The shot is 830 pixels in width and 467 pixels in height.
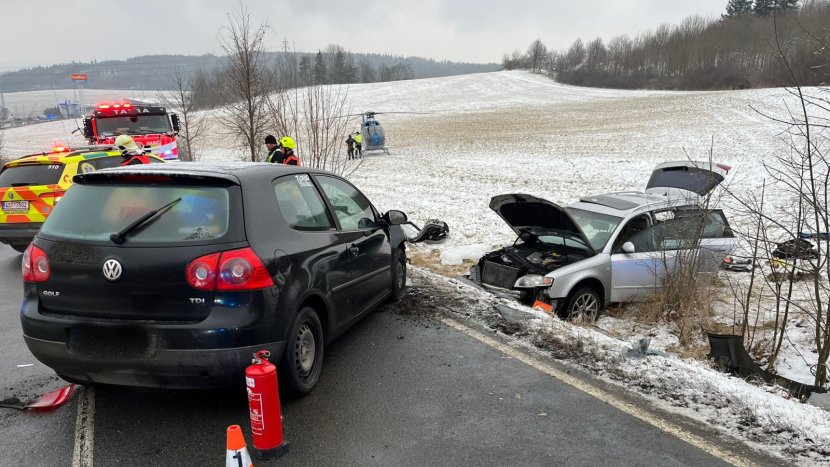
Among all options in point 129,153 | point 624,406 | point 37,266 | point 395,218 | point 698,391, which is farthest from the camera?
point 129,153

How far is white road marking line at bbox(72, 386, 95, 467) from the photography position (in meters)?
2.96

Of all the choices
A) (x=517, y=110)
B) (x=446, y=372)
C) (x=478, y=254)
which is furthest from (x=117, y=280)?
(x=517, y=110)

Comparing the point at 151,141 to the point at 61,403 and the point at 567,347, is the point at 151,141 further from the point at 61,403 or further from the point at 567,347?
the point at 567,347

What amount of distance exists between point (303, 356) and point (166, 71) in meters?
28.1

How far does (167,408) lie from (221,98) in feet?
39.8

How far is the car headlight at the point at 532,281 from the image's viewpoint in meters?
6.20

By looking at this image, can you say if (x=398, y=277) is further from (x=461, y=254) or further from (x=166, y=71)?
(x=166, y=71)

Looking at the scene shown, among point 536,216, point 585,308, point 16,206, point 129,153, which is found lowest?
point 585,308

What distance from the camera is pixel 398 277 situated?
5.90m

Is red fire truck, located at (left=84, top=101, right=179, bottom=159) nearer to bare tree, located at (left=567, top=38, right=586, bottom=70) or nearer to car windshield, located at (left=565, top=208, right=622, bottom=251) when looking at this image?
car windshield, located at (left=565, top=208, right=622, bottom=251)

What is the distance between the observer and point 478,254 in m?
9.63

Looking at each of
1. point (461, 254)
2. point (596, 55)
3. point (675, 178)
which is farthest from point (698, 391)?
point (596, 55)

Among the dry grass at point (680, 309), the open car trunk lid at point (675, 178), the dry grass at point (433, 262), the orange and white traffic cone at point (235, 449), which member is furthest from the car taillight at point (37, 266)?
the open car trunk lid at point (675, 178)

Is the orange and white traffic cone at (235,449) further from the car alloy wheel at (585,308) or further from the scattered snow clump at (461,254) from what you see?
the scattered snow clump at (461,254)
